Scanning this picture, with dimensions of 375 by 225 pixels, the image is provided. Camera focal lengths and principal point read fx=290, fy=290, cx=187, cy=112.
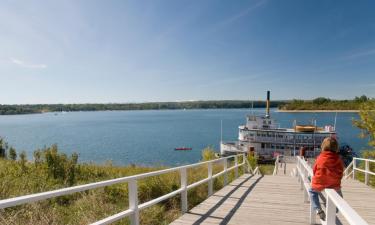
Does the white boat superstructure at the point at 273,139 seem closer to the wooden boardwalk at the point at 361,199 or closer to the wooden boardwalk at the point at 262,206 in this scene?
the wooden boardwalk at the point at 361,199

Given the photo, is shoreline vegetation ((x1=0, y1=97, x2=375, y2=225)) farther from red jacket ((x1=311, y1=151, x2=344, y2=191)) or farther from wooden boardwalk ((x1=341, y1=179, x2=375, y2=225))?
wooden boardwalk ((x1=341, y1=179, x2=375, y2=225))

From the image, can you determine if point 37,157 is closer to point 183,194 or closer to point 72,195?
point 72,195

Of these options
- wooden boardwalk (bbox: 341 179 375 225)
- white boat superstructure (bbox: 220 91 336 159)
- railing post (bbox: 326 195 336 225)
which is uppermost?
railing post (bbox: 326 195 336 225)

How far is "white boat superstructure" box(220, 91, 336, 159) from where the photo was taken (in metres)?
43.8

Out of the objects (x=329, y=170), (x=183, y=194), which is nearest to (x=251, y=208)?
(x=183, y=194)

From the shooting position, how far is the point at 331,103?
195 meters

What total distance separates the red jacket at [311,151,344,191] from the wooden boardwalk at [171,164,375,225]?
1.08 m

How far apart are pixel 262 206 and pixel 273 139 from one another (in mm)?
40259

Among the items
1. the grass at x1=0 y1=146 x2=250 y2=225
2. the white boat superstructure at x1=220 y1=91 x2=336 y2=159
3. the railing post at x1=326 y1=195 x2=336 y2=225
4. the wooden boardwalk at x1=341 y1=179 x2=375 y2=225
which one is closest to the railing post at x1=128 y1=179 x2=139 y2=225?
the grass at x1=0 y1=146 x2=250 y2=225

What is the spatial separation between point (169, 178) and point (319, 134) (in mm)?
39311

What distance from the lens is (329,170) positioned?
4996 mm

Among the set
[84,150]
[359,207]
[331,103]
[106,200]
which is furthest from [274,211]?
[331,103]

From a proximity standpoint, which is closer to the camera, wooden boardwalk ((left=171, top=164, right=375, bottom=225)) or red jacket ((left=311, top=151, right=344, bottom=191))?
red jacket ((left=311, top=151, right=344, bottom=191))

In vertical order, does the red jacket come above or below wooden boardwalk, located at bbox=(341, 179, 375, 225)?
above
